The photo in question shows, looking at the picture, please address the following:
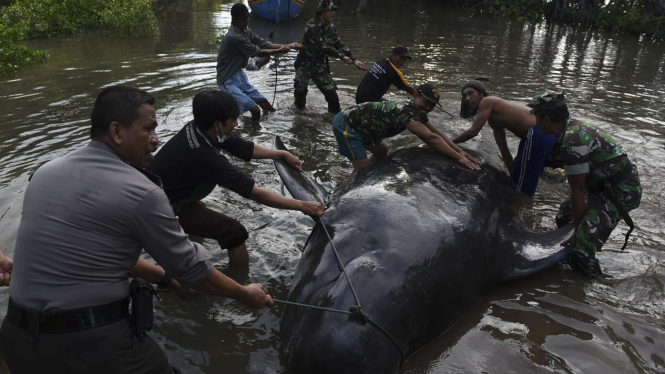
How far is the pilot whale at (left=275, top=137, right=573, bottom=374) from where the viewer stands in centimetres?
266

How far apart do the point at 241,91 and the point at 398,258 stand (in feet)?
20.4

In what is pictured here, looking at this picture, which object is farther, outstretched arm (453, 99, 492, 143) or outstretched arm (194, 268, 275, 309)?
outstretched arm (453, 99, 492, 143)

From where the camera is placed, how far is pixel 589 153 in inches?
168

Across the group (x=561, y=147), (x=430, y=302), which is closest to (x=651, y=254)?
(x=561, y=147)

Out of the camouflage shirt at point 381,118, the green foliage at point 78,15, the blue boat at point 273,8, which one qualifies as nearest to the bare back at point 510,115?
the camouflage shirt at point 381,118

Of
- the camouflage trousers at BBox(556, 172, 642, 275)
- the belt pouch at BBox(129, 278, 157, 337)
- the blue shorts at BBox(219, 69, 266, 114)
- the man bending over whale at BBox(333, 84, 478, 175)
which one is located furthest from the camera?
the blue shorts at BBox(219, 69, 266, 114)

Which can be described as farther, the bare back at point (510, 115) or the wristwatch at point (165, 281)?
the bare back at point (510, 115)

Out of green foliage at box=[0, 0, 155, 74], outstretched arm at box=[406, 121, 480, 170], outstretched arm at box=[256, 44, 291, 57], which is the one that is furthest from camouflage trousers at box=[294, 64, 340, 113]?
green foliage at box=[0, 0, 155, 74]

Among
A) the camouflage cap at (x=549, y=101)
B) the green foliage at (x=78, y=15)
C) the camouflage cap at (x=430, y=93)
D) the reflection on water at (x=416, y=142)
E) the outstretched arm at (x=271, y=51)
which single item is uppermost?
the green foliage at (x=78, y=15)

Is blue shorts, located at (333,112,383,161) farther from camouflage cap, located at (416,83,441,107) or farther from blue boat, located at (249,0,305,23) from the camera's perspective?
blue boat, located at (249,0,305,23)

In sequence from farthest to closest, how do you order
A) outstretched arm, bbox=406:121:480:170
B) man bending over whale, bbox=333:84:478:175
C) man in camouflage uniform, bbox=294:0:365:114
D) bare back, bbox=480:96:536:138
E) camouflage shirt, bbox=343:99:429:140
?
man in camouflage uniform, bbox=294:0:365:114 < bare back, bbox=480:96:536:138 < camouflage shirt, bbox=343:99:429:140 < man bending over whale, bbox=333:84:478:175 < outstretched arm, bbox=406:121:480:170

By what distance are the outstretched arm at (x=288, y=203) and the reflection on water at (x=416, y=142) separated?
98 cm

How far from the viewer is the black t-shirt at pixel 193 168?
3748mm

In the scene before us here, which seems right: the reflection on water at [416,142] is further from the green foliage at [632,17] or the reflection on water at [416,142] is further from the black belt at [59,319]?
the black belt at [59,319]
